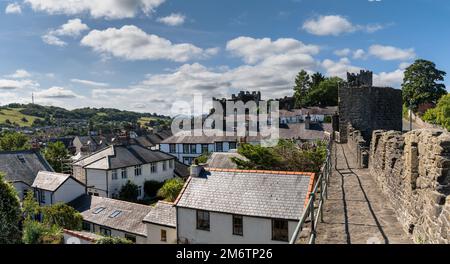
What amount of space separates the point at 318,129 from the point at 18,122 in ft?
459

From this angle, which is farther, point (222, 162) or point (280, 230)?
point (222, 162)

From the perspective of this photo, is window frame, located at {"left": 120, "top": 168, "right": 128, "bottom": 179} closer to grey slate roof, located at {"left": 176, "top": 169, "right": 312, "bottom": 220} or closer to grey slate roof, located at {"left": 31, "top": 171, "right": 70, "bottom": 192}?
grey slate roof, located at {"left": 31, "top": 171, "right": 70, "bottom": 192}

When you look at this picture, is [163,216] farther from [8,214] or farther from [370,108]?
[370,108]

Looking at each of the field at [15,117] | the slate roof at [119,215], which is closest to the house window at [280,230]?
the slate roof at [119,215]

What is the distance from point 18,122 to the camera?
467ft

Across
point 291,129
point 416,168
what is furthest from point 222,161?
point 416,168

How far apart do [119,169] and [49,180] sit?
5.78 m

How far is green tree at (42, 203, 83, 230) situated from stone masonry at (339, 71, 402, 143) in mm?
19335

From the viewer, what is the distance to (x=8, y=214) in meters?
12.9

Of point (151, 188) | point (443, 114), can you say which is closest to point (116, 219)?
point (151, 188)

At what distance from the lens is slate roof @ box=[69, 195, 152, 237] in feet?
65.6

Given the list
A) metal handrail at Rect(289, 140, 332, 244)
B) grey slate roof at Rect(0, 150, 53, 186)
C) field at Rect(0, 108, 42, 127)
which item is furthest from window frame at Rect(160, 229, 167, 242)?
field at Rect(0, 108, 42, 127)

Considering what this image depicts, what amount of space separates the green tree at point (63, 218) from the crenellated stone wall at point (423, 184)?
1896 centimetres

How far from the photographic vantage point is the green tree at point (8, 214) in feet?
41.6
